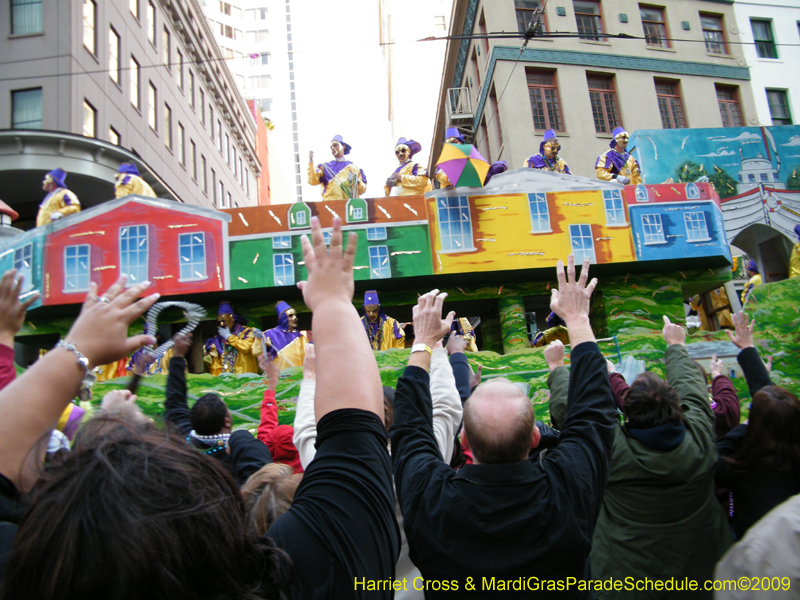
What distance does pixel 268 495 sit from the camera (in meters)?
2.43

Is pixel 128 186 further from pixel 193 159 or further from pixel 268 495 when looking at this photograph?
pixel 193 159

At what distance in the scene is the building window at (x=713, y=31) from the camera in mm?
24422

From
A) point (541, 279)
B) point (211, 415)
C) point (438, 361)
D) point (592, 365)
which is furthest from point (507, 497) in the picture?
point (541, 279)

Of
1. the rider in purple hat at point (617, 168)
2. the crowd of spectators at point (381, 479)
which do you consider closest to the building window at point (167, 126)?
the rider in purple hat at point (617, 168)

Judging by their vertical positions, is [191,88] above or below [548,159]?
above

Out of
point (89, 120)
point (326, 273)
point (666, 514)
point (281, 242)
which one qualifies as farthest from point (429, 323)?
point (89, 120)

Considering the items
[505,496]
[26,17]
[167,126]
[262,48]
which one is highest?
[262,48]

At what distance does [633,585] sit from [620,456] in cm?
74

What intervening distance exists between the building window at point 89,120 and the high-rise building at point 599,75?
14119 mm

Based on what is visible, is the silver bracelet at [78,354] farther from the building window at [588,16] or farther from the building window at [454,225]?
the building window at [588,16]

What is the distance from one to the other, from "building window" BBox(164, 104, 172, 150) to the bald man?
26177 millimetres

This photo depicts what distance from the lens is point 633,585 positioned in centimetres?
344

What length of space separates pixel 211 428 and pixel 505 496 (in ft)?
7.63

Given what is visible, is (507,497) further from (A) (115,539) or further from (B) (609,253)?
(B) (609,253)
